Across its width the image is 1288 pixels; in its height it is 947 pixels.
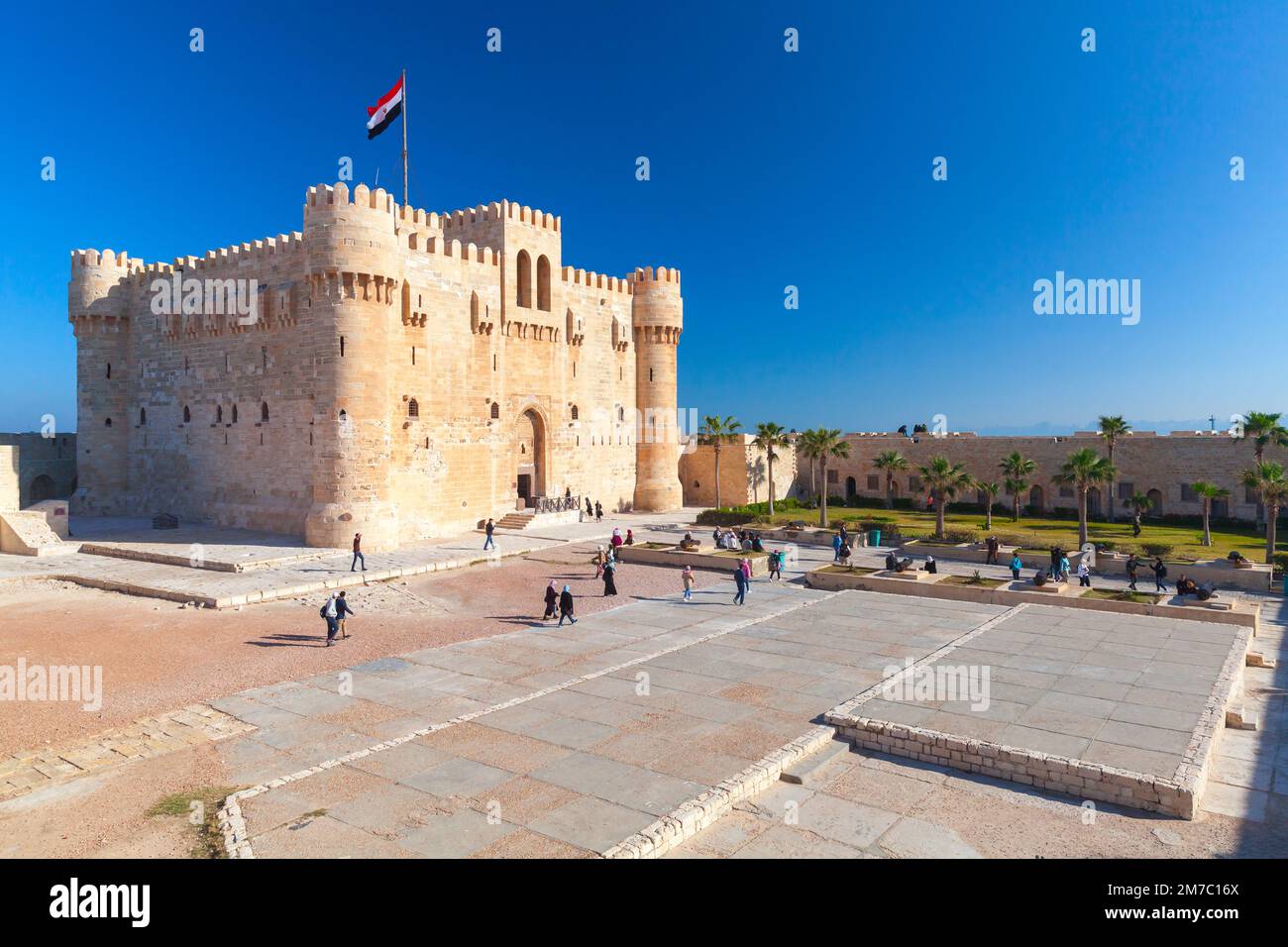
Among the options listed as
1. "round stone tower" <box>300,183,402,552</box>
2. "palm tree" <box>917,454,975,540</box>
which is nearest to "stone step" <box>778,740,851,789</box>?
"round stone tower" <box>300,183,402,552</box>

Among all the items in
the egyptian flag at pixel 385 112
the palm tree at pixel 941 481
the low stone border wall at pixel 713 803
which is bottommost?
the low stone border wall at pixel 713 803

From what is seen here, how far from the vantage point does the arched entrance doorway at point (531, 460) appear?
38.2 m

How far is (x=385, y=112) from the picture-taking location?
3428 centimetres

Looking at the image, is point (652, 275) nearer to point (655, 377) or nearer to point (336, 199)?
point (655, 377)

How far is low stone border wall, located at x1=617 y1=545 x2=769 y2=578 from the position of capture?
2638cm

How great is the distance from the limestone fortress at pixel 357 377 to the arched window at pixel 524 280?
0.10 metres

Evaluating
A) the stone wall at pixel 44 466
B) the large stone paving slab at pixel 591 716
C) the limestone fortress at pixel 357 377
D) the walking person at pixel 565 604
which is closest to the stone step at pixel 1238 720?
the large stone paving slab at pixel 591 716

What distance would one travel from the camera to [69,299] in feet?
118

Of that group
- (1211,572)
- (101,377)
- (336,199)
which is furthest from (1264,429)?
(101,377)

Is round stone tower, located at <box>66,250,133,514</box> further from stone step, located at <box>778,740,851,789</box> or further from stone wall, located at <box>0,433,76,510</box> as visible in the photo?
stone step, located at <box>778,740,851,789</box>

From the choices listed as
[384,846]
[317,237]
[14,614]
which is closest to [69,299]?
[317,237]

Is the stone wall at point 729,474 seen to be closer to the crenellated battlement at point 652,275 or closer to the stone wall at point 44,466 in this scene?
the crenellated battlement at point 652,275

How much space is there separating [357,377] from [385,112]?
43.6ft

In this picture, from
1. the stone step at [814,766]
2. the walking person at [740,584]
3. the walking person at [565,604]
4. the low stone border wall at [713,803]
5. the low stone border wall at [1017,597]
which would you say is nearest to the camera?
the low stone border wall at [713,803]
